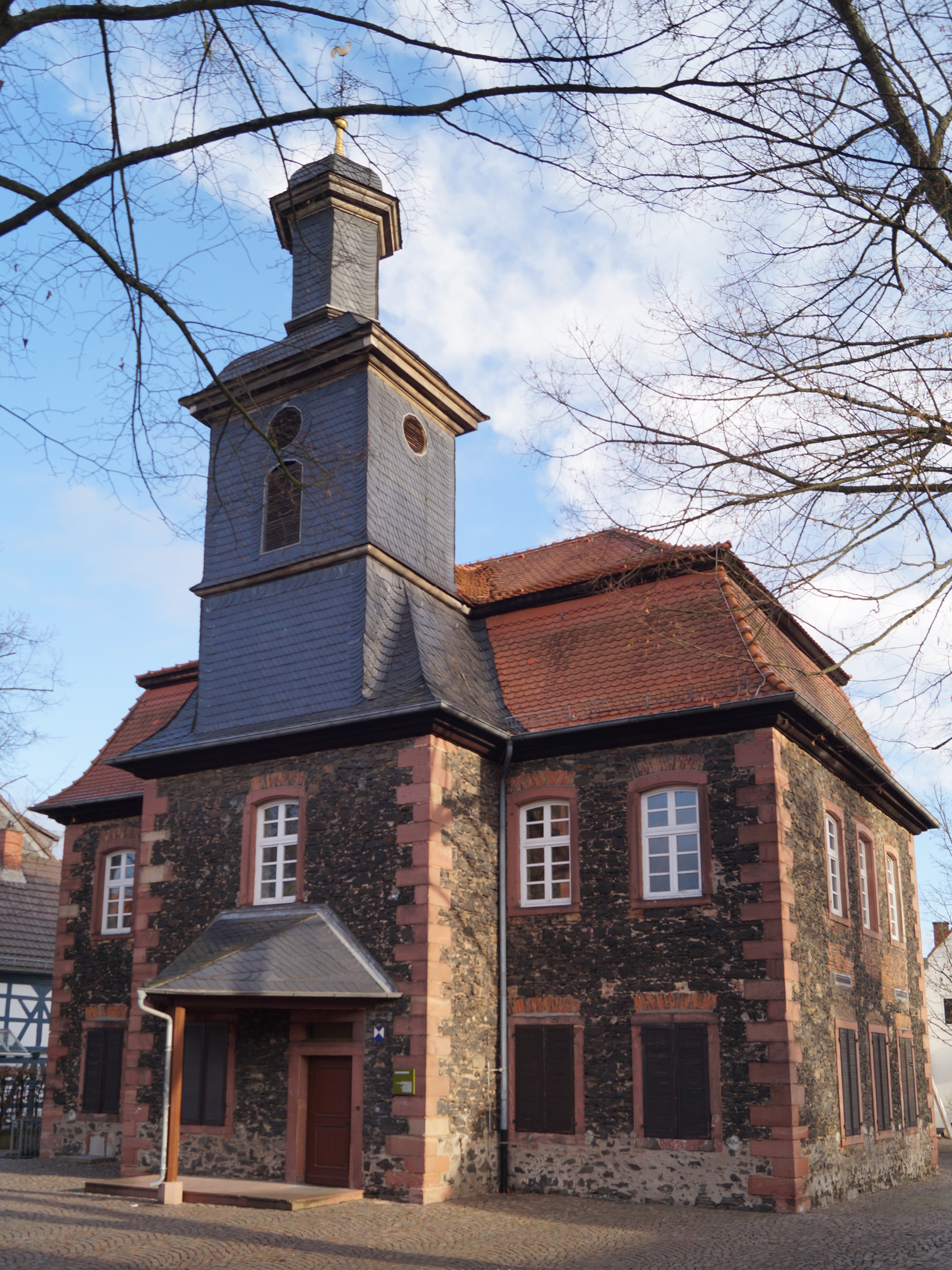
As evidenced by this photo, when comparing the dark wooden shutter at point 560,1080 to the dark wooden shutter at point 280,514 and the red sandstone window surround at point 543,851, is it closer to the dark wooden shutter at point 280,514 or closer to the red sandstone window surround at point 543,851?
the red sandstone window surround at point 543,851

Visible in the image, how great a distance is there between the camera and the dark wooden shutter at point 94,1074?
63.0ft

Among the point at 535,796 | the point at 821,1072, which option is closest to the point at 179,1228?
the point at 535,796

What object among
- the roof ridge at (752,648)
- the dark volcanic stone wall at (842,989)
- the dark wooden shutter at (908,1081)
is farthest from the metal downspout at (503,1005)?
the dark wooden shutter at (908,1081)

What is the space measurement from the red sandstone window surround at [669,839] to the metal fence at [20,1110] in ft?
38.7

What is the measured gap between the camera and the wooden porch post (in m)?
13.9

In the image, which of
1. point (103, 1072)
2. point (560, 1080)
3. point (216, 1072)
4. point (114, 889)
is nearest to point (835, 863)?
point (560, 1080)

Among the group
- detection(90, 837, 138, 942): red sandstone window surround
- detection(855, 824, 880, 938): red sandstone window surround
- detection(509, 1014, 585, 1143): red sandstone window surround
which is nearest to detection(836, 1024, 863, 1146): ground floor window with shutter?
detection(855, 824, 880, 938): red sandstone window surround

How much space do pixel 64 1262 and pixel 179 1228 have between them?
6.61ft

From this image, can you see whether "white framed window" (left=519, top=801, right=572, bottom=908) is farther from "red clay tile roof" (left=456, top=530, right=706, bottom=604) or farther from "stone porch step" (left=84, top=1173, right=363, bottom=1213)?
"stone porch step" (left=84, top=1173, right=363, bottom=1213)

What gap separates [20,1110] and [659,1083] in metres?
12.3

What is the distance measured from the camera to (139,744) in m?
17.7

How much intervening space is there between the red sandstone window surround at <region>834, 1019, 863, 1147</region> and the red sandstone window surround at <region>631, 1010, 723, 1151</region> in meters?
2.34

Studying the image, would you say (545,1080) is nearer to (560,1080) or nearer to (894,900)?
(560,1080)

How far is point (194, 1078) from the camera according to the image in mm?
15492
